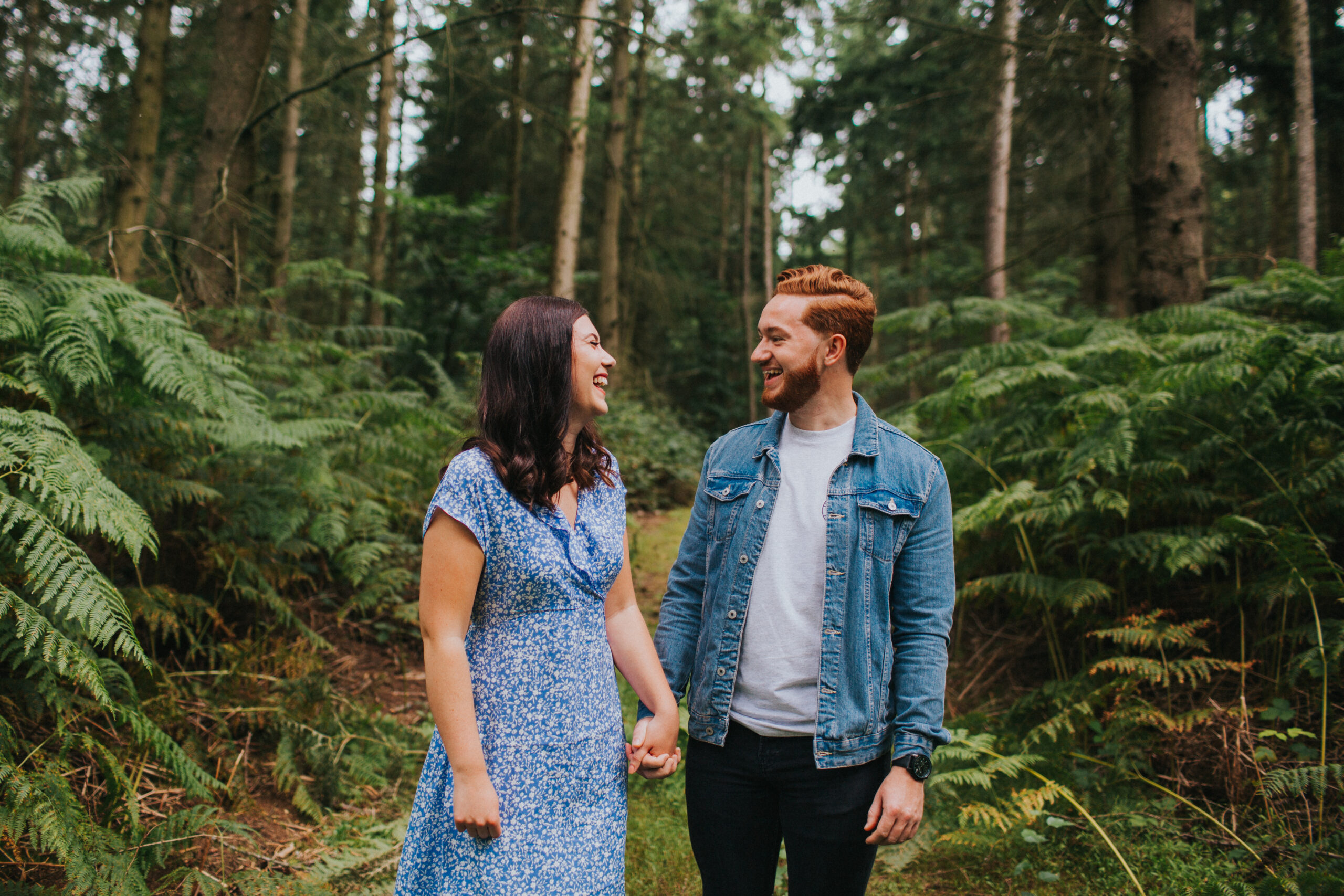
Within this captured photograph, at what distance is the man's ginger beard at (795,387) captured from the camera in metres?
2.00

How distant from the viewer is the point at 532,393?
5.90 feet

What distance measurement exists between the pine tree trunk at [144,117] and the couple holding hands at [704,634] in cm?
586

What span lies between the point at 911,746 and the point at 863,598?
0.35 m

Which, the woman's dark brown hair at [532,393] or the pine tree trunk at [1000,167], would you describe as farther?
the pine tree trunk at [1000,167]

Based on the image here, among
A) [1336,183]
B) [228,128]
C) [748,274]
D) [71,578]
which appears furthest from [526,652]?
[748,274]

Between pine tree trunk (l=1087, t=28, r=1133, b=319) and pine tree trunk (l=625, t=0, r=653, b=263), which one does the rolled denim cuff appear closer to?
pine tree trunk (l=1087, t=28, r=1133, b=319)

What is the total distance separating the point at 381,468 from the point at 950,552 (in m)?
4.80

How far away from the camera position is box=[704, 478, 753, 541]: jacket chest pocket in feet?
6.87

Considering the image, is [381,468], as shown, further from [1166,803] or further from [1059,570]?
[1166,803]

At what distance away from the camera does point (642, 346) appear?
21.0m

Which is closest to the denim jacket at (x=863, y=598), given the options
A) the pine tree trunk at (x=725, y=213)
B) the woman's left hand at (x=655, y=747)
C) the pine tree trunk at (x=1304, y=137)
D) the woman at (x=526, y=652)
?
the woman's left hand at (x=655, y=747)

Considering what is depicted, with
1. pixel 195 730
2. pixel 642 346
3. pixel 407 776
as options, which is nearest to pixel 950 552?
pixel 407 776

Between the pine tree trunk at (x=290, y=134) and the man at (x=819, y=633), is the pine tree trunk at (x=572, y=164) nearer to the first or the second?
the pine tree trunk at (x=290, y=134)

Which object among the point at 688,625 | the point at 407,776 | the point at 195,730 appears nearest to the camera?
the point at 688,625
